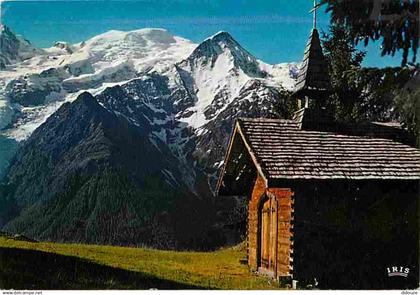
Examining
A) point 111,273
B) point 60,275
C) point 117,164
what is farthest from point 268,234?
point 117,164

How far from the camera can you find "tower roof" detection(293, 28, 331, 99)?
16.2m

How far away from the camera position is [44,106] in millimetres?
70250

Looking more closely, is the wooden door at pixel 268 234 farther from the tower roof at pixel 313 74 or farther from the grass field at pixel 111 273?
the tower roof at pixel 313 74

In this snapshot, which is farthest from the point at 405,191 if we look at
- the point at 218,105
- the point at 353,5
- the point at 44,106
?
the point at 44,106

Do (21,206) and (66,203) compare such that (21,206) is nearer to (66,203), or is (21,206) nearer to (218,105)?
(66,203)

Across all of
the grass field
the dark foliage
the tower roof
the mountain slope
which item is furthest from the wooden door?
the mountain slope

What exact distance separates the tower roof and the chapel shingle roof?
1.55 metres

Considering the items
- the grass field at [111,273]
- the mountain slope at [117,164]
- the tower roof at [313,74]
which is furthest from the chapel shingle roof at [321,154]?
the mountain slope at [117,164]

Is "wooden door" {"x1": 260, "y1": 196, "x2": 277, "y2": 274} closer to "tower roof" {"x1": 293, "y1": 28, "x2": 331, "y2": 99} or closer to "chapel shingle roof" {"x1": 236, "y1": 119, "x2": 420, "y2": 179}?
"chapel shingle roof" {"x1": 236, "y1": 119, "x2": 420, "y2": 179}

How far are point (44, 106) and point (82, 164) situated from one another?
31.6 m

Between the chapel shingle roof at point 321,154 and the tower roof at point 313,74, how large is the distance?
155 cm

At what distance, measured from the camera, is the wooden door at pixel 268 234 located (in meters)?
14.4

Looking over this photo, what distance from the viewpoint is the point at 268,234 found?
15.4m

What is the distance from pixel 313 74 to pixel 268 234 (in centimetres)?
475
